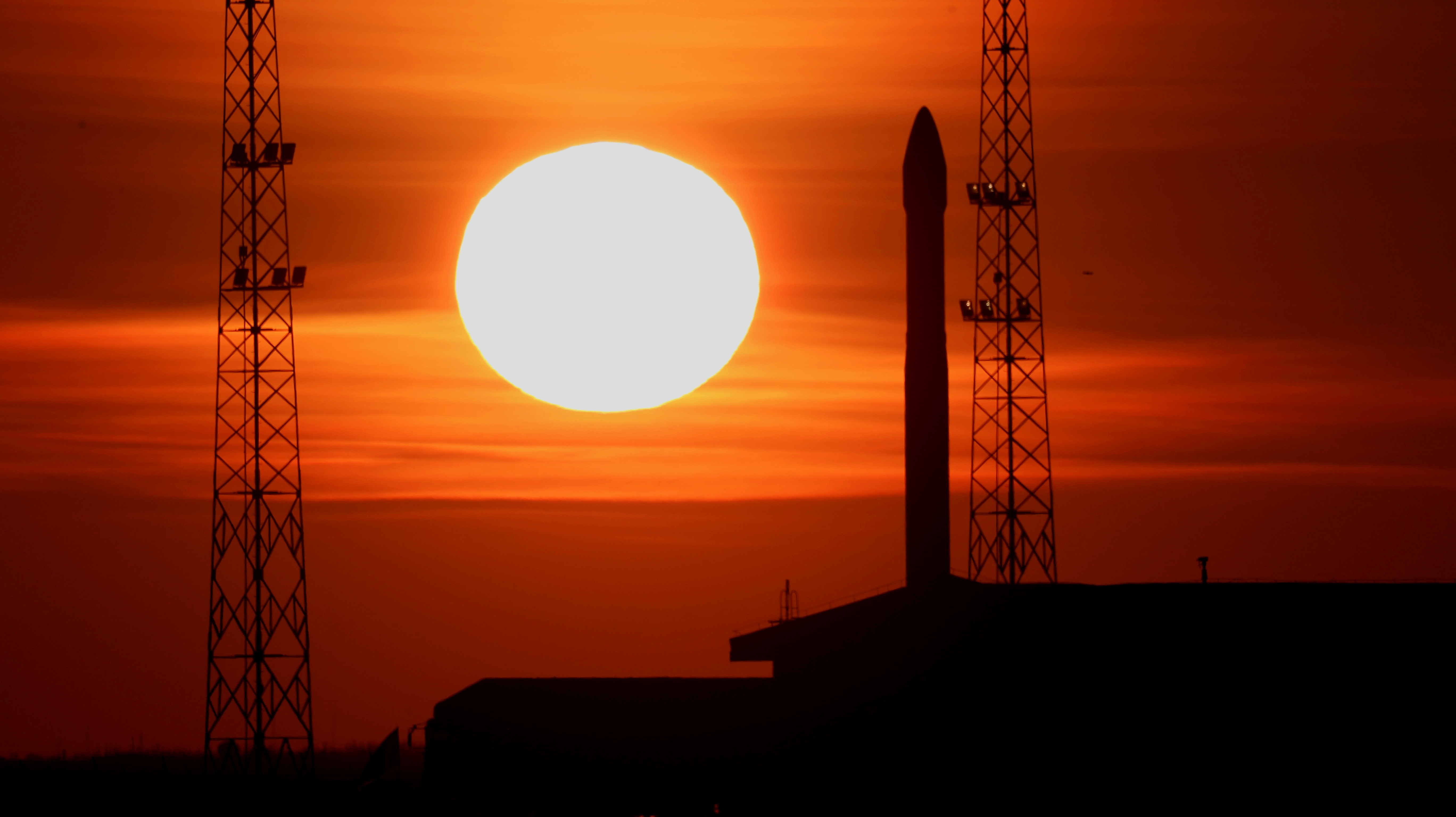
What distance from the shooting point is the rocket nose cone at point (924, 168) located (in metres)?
86.8

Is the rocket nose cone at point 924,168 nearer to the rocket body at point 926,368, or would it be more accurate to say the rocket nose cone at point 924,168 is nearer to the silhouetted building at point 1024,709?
the rocket body at point 926,368

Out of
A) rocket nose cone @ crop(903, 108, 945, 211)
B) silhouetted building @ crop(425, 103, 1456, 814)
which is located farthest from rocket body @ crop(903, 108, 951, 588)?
silhouetted building @ crop(425, 103, 1456, 814)

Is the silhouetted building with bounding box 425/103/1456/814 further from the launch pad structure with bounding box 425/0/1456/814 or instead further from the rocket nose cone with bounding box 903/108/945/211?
the rocket nose cone with bounding box 903/108/945/211

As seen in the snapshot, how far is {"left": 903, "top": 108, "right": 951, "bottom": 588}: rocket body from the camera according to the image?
85875 millimetres

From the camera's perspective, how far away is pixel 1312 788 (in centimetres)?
5381

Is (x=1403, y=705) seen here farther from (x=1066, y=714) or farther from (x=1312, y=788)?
(x=1066, y=714)

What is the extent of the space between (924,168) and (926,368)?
945 centimetres

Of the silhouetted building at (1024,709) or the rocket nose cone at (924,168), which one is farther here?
the rocket nose cone at (924,168)

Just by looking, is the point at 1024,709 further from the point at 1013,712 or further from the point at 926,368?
the point at 926,368

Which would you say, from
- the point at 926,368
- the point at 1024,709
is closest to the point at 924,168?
the point at 926,368

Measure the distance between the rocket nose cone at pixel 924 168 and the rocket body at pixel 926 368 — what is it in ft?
0.09

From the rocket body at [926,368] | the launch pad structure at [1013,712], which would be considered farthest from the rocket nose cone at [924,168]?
the launch pad structure at [1013,712]

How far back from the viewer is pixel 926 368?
86.2 meters

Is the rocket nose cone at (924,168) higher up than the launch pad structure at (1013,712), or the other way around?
the rocket nose cone at (924,168)
